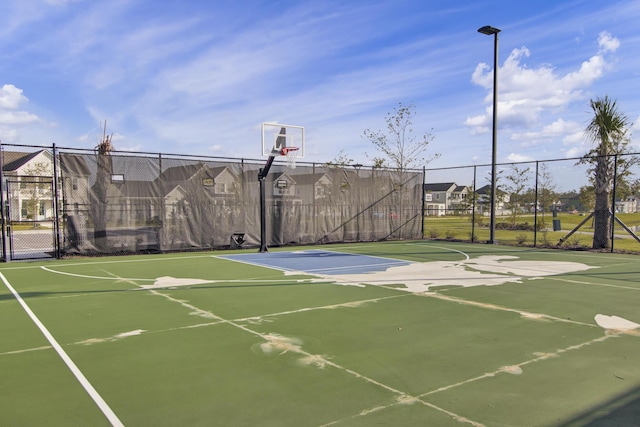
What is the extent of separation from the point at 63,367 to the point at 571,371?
188 inches

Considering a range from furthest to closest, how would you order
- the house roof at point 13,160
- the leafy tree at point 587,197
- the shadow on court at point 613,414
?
the house roof at point 13,160, the leafy tree at point 587,197, the shadow on court at point 613,414

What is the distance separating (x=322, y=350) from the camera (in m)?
4.73

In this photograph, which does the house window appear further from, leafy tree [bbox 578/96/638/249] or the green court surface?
leafy tree [bbox 578/96/638/249]

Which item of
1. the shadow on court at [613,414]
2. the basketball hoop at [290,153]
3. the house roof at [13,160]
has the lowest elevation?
the shadow on court at [613,414]

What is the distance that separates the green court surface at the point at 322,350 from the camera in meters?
3.37

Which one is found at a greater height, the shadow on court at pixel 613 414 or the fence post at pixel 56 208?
the fence post at pixel 56 208

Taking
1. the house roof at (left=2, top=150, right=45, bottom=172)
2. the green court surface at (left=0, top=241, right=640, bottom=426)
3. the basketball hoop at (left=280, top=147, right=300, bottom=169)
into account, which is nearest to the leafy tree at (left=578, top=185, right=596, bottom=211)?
the green court surface at (left=0, top=241, right=640, bottom=426)

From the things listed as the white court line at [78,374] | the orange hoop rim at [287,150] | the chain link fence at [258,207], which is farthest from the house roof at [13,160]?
the white court line at [78,374]

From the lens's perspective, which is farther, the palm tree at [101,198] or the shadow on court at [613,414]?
the palm tree at [101,198]

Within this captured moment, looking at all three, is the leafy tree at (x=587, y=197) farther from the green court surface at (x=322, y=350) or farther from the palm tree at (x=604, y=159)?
the green court surface at (x=322, y=350)

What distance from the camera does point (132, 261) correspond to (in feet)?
41.0

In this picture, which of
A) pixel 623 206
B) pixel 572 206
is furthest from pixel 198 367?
pixel 572 206

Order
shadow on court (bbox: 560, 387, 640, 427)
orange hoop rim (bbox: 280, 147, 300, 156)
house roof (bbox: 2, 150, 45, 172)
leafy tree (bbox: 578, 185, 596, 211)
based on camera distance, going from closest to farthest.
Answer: shadow on court (bbox: 560, 387, 640, 427)
orange hoop rim (bbox: 280, 147, 300, 156)
leafy tree (bbox: 578, 185, 596, 211)
house roof (bbox: 2, 150, 45, 172)

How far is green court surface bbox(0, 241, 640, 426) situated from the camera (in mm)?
3367
